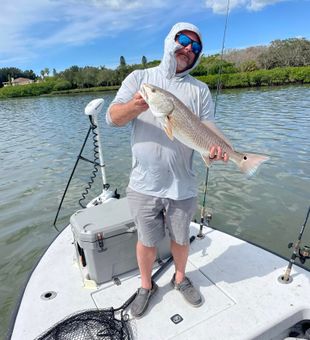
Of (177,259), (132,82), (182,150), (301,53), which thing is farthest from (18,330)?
(301,53)

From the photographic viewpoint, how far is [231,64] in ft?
182

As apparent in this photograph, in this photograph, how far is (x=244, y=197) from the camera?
6.79m

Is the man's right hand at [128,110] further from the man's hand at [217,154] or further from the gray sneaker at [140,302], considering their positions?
the gray sneaker at [140,302]

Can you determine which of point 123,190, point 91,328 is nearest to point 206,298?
point 91,328

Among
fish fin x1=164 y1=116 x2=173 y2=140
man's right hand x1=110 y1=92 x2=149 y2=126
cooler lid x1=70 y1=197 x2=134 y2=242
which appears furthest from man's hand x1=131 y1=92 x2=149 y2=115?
cooler lid x1=70 y1=197 x2=134 y2=242

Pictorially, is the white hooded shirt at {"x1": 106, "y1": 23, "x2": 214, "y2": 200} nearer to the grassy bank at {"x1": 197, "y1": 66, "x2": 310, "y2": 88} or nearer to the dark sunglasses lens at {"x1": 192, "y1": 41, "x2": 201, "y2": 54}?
the dark sunglasses lens at {"x1": 192, "y1": 41, "x2": 201, "y2": 54}

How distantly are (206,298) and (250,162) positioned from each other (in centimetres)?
127

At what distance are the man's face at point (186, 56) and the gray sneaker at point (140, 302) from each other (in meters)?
1.88

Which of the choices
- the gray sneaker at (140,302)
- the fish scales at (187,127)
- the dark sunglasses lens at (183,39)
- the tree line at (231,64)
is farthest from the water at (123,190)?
the tree line at (231,64)

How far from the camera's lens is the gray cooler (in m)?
2.85

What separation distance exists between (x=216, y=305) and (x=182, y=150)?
135 cm

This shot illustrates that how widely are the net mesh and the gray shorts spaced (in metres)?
0.65

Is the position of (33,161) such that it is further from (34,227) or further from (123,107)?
(123,107)

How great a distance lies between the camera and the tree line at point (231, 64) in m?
51.2
